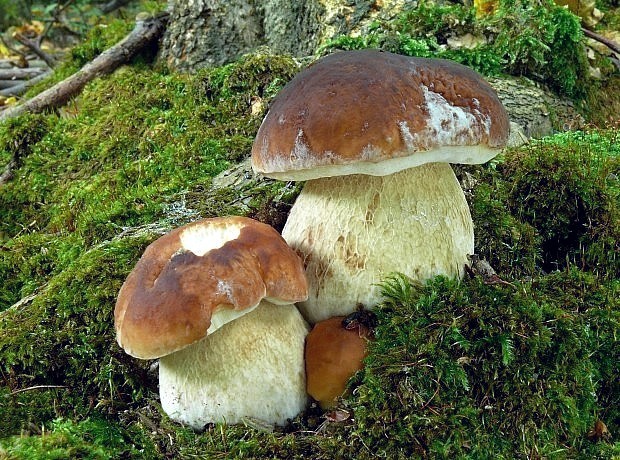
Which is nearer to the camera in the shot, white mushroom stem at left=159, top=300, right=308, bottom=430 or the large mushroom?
the large mushroom

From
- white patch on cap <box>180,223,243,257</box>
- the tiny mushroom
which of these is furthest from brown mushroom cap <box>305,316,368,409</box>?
white patch on cap <box>180,223,243,257</box>

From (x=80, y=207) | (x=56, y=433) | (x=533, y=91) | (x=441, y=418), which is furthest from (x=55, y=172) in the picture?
(x=533, y=91)

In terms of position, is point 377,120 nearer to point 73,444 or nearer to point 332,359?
point 332,359

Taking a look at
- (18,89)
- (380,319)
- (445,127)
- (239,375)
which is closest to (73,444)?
(239,375)

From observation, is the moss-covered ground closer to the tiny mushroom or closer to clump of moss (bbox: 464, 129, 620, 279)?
clump of moss (bbox: 464, 129, 620, 279)

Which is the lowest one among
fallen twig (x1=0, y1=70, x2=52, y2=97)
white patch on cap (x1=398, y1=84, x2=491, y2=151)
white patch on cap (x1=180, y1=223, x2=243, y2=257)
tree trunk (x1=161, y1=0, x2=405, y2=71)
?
fallen twig (x1=0, y1=70, x2=52, y2=97)

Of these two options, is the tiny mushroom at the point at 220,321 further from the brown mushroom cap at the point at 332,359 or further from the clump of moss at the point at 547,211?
the clump of moss at the point at 547,211

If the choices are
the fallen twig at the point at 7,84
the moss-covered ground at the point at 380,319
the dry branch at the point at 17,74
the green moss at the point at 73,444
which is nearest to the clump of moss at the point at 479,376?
the moss-covered ground at the point at 380,319

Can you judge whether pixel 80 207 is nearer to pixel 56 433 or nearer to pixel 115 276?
pixel 115 276
